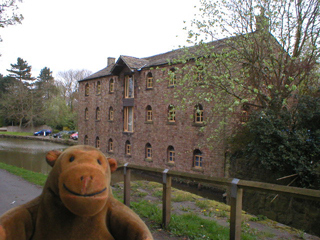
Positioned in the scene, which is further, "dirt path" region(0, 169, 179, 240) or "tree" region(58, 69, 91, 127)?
"tree" region(58, 69, 91, 127)

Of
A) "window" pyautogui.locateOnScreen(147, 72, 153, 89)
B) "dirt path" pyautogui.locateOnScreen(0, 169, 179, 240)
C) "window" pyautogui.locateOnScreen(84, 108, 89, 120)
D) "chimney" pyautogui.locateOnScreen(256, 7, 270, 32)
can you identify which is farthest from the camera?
"window" pyautogui.locateOnScreen(84, 108, 89, 120)

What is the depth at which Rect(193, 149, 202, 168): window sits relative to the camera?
18.9m

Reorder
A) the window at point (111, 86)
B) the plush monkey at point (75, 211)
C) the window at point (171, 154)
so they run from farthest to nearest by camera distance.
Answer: the window at point (111, 86)
the window at point (171, 154)
the plush monkey at point (75, 211)

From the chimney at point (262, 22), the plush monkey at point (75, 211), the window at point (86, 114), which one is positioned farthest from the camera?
the window at point (86, 114)

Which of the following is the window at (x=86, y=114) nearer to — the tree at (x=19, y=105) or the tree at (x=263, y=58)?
the tree at (x=263, y=58)

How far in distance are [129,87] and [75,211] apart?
908 inches

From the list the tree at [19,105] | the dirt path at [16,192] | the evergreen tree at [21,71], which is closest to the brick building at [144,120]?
the dirt path at [16,192]

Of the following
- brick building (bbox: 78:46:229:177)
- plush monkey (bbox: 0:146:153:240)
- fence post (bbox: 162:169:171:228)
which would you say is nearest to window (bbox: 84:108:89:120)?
brick building (bbox: 78:46:229:177)

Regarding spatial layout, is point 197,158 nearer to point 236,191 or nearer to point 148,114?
point 148,114

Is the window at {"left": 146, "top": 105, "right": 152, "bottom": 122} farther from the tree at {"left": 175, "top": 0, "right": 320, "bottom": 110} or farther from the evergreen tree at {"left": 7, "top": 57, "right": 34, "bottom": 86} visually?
the evergreen tree at {"left": 7, "top": 57, "right": 34, "bottom": 86}

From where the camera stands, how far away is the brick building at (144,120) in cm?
1889

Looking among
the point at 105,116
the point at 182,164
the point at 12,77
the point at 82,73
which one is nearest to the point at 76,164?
the point at 182,164

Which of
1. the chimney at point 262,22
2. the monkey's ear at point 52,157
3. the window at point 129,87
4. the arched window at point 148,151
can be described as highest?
the chimney at point 262,22

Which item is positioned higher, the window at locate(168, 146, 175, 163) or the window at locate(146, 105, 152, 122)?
the window at locate(146, 105, 152, 122)
